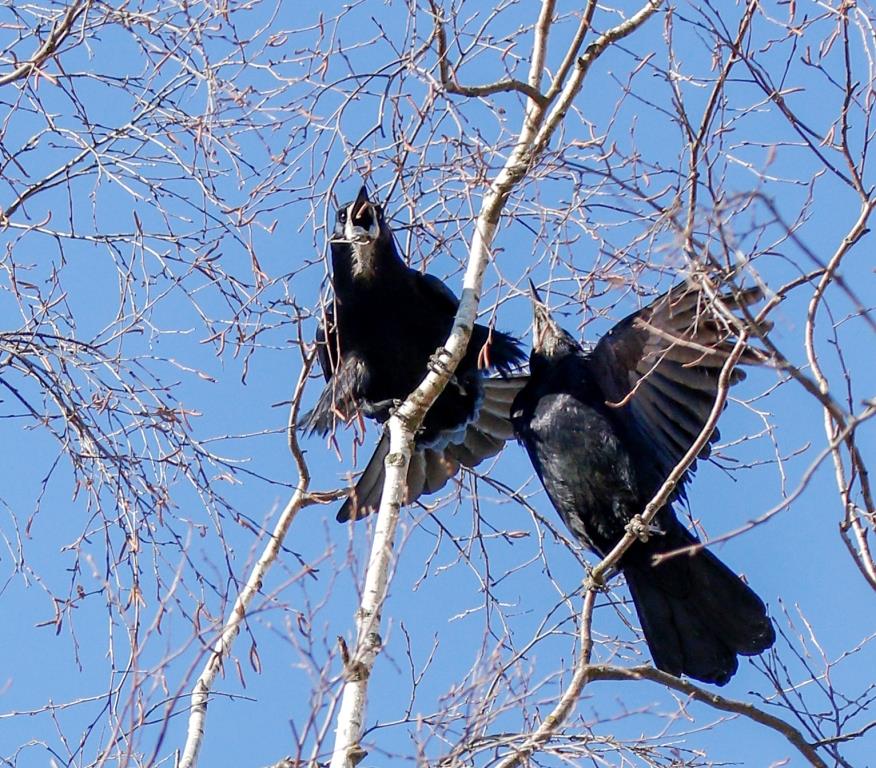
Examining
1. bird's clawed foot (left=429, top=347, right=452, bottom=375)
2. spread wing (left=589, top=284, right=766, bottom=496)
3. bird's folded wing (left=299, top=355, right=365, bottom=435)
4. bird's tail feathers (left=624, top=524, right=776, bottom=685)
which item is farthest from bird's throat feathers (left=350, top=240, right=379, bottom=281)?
bird's tail feathers (left=624, top=524, right=776, bottom=685)

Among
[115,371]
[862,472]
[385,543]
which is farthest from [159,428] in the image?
[862,472]

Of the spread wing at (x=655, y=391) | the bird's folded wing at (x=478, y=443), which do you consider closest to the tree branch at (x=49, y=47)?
the spread wing at (x=655, y=391)

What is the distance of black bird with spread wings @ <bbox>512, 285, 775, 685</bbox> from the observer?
4926mm

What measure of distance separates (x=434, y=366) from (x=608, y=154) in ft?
3.76

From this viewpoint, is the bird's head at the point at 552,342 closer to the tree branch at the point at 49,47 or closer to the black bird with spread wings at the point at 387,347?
the black bird with spread wings at the point at 387,347

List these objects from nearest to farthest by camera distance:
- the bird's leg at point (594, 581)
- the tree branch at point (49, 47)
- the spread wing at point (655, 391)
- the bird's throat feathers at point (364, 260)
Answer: the tree branch at point (49, 47)
the bird's leg at point (594, 581)
the spread wing at point (655, 391)
the bird's throat feathers at point (364, 260)

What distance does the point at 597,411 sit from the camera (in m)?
5.29

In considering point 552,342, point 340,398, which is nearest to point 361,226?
point 340,398

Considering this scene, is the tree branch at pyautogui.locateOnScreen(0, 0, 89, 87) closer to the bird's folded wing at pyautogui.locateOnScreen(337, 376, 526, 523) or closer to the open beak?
the open beak

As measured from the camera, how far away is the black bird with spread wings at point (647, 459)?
493 cm

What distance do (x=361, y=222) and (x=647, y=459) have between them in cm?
156

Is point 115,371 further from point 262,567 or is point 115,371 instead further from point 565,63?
point 565,63

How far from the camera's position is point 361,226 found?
18.3ft

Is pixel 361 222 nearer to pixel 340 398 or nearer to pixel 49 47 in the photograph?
pixel 340 398
